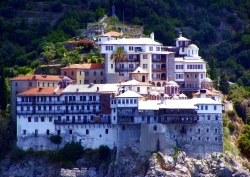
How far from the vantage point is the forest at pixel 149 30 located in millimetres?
137125

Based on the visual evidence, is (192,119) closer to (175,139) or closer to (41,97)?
(175,139)

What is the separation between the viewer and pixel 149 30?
5965 inches

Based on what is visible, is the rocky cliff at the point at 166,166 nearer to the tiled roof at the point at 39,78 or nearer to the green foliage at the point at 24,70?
the tiled roof at the point at 39,78

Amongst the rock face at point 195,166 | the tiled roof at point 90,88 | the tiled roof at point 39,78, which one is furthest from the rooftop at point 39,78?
the rock face at point 195,166

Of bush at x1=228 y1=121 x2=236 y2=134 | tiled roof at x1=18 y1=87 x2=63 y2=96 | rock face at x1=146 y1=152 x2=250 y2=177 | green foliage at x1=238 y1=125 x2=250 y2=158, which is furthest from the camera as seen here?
bush at x1=228 y1=121 x2=236 y2=134

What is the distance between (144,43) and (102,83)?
7485mm

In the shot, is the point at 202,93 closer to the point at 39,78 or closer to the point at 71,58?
the point at 39,78

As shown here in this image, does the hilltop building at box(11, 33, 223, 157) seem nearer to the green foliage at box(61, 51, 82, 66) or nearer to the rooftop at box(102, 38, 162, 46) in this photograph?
the rooftop at box(102, 38, 162, 46)

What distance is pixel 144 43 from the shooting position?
128 metres

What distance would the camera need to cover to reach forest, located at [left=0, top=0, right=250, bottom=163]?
137 meters

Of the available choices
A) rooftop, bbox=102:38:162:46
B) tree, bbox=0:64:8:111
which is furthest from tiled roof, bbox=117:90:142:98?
tree, bbox=0:64:8:111

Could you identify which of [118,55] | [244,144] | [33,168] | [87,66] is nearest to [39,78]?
[87,66]

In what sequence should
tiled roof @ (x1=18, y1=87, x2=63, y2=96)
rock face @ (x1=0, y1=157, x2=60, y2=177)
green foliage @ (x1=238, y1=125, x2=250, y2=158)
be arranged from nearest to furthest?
rock face @ (x1=0, y1=157, x2=60, y2=177)
tiled roof @ (x1=18, y1=87, x2=63, y2=96)
green foliage @ (x1=238, y1=125, x2=250, y2=158)

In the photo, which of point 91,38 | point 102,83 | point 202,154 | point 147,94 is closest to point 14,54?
point 91,38
